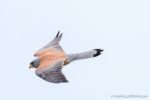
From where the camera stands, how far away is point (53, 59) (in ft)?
193

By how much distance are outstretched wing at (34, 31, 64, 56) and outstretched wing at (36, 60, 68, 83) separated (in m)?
2.28

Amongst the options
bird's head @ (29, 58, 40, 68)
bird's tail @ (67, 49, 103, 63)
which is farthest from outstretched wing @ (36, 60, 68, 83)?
bird's head @ (29, 58, 40, 68)

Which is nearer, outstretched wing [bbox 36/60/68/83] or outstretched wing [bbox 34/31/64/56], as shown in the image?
outstretched wing [bbox 36/60/68/83]

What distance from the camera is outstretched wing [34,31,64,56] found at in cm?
6019

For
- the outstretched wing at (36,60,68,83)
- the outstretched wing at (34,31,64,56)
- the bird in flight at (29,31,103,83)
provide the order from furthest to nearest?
the outstretched wing at (34,31,64,56) < the bird in flight at (29,31,103,83) < the outstretched wing at (36,60,68,83)

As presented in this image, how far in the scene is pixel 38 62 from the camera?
5888 centimetres

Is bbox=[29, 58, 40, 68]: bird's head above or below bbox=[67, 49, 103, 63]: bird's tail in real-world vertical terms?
below

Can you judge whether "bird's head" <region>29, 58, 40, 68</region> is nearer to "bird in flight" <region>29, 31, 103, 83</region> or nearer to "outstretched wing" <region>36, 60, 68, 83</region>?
"bird in flight" <region>29, 31, 103, 83</region>

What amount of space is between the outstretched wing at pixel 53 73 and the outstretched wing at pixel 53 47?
7.48 feet

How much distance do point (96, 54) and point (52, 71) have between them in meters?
2.71

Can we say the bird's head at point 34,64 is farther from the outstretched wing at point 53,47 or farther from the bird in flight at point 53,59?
the outstretched wing at point 53,47

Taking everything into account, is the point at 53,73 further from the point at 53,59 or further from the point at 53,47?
the point at 53,47

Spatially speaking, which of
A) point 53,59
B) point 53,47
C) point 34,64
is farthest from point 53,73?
point 53,47

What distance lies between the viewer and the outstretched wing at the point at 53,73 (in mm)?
56281
